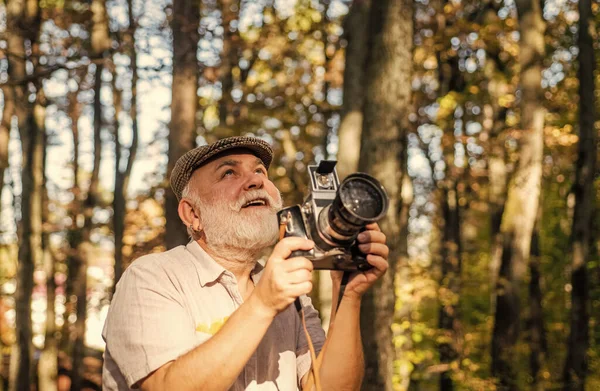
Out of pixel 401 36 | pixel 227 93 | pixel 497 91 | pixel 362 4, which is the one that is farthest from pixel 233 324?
pixel 497 91

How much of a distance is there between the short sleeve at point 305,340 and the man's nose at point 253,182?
50 centimetres

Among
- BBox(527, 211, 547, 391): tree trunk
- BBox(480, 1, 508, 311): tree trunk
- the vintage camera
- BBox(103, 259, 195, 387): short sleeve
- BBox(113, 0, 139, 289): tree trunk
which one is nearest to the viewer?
BBox(103, 259, 195, 387): short sleeve

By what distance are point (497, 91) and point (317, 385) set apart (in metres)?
13.3

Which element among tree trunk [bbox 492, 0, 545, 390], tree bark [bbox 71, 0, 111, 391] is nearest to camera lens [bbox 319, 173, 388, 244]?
tree trunk [bbox 492, 0, 545, 390]

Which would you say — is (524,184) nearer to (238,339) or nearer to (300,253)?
(300,253)

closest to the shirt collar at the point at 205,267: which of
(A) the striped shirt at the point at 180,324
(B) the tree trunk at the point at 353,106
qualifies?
(A) the striped shirt at the point at 180,324

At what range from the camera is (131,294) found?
2695 mm

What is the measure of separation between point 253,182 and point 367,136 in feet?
11.6

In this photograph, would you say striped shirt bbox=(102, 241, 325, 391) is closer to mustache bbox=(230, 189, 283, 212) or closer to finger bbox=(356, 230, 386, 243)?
mustache bbox=(230, 189, 283, 212)

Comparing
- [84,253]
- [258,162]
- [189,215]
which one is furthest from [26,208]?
[258,162]

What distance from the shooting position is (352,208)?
2.66 m

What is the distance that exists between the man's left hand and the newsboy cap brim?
63 cm

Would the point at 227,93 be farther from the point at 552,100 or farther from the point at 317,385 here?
the point at 317,385

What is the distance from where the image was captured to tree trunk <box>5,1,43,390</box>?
11.1m
